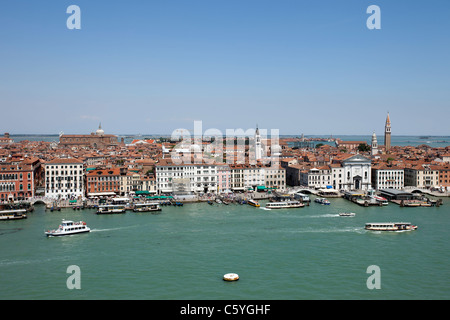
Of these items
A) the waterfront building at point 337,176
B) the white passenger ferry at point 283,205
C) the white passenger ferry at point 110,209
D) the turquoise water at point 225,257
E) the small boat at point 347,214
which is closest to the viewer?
the turquoise water at point 225,257

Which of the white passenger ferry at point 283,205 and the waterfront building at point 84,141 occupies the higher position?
the waterfront building at point 84,141

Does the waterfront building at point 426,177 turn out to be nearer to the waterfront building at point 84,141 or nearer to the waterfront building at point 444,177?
the waterfront building at point 444,177

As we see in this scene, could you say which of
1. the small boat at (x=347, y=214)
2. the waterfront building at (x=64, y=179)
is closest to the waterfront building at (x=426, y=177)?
the small boat at (x=347, y=214)

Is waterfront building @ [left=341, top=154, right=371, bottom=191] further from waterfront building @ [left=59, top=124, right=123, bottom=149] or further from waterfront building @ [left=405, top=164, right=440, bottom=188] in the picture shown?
waterfront building @ [left=59, top=124, right=123, bottom=149]

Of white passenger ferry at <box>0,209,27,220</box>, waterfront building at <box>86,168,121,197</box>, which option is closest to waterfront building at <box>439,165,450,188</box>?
waterfront building at <box>86,168,121,197</box>

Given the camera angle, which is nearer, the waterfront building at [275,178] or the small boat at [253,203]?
the small boat at [253,203]

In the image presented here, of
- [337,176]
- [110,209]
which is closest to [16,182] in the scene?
[110,209]
